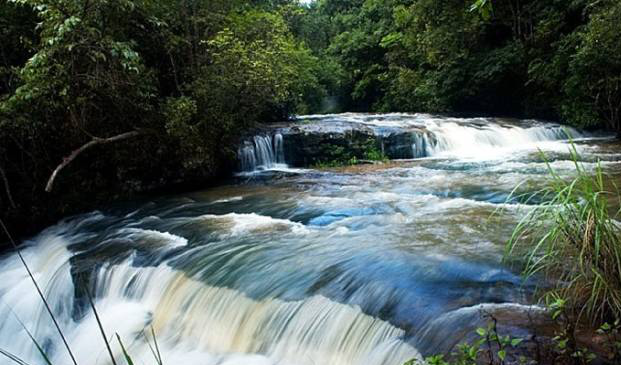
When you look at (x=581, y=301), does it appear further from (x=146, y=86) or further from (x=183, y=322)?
(x=146, y=86)

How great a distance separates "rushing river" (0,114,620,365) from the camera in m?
3.57

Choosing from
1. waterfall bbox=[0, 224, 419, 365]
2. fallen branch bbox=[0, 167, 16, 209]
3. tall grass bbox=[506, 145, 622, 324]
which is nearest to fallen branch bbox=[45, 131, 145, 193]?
fallen branch bbox=[0, 167, 16, 209]

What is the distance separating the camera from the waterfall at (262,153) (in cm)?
1098

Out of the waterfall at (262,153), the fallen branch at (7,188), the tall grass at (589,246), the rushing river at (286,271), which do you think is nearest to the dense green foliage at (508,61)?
the rushing river at (286,271)

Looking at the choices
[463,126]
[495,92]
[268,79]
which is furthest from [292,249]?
[495,92]

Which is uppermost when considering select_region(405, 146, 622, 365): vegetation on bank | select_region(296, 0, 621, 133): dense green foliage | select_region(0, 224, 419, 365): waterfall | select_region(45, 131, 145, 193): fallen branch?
select_region(296, 0, 621, 133): dense green foliage

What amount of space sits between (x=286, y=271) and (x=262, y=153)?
699 centimetres

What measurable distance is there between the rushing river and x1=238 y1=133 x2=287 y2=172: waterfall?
198 cm

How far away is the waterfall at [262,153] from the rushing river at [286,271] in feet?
6.50

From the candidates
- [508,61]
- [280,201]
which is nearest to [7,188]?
[280,201]

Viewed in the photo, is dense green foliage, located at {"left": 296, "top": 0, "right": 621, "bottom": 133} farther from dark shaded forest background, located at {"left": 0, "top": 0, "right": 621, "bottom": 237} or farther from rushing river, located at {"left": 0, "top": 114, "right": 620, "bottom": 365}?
rushing river, located at {"left": 0, "top": 114, "right": 620, "bottom": 365}

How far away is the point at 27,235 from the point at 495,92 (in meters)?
14.1

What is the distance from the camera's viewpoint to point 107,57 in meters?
7.77

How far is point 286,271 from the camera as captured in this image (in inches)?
178
